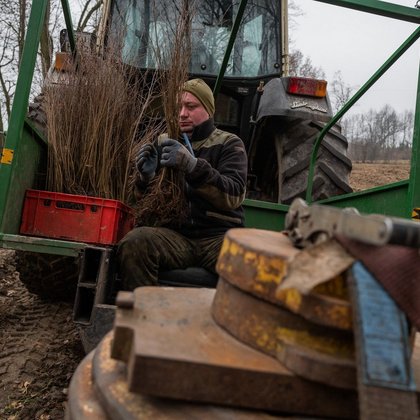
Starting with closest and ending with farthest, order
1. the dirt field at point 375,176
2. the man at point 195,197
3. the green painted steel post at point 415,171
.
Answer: the man at point 195,197 → the green painted steel post at point 415,171 → the dirt field at point 375,176

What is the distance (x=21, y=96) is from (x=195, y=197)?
0.91m

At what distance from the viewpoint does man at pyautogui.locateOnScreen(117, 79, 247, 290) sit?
2188mm

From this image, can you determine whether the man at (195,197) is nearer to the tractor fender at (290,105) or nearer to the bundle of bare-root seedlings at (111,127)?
the bundle of bare-root seedlings at (111,127)

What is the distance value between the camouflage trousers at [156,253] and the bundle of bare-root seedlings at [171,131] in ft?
0.41

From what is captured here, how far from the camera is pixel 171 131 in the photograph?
8.46ft

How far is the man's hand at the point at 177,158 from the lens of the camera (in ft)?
7.24

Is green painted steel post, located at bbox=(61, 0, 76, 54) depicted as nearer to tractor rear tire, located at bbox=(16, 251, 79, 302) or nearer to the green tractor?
the green tractor

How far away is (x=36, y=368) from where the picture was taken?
2.47 m

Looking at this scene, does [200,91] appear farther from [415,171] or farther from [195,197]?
[415,171]

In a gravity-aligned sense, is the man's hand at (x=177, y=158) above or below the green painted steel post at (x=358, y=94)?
below

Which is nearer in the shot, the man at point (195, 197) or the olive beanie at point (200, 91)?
the man at point (195, 197)

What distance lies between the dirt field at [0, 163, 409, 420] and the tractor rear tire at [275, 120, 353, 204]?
1756 millimetres

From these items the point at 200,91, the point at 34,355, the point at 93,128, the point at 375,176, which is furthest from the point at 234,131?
the point at 375,176

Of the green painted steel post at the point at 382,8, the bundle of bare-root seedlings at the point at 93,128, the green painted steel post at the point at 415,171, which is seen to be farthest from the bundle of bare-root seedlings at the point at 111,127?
the green painted steel post at the point at 415,171
